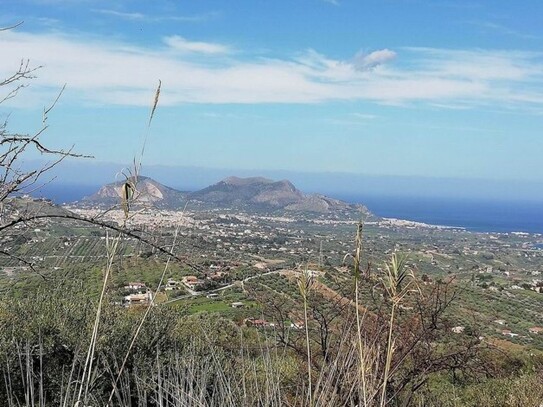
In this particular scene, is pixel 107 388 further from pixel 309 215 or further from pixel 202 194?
pixel 202 194

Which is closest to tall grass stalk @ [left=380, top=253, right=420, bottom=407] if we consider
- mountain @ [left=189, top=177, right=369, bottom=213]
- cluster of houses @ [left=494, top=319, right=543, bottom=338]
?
cluster of houses @ [left=494, top=319, right=543, bottom=338]

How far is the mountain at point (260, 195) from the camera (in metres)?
80.8

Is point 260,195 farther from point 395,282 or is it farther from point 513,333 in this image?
point 395,282

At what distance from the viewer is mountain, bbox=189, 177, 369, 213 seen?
8081cm

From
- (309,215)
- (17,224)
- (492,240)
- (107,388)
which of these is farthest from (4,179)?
(492,240)

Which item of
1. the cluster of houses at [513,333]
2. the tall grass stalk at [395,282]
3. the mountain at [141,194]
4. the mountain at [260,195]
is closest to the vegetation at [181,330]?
the mountain at [141,194]

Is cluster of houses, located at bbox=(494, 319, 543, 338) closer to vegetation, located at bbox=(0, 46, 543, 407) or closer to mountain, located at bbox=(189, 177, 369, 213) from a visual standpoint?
vegetation, located at bbox=(0, 46, 543, 407)

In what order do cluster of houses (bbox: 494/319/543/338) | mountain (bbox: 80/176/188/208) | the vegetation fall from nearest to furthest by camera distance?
mountain (bbox: 80/176/188/208) → the vegetation → cluster of houses (bbox: 494/319/543/338)


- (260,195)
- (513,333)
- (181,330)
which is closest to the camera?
(181,330)

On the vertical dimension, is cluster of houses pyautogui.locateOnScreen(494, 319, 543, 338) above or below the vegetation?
below

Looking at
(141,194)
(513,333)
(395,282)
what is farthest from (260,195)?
(395,282)

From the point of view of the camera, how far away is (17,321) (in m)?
8.31

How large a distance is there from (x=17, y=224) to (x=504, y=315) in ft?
80.7

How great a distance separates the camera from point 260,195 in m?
92.6
